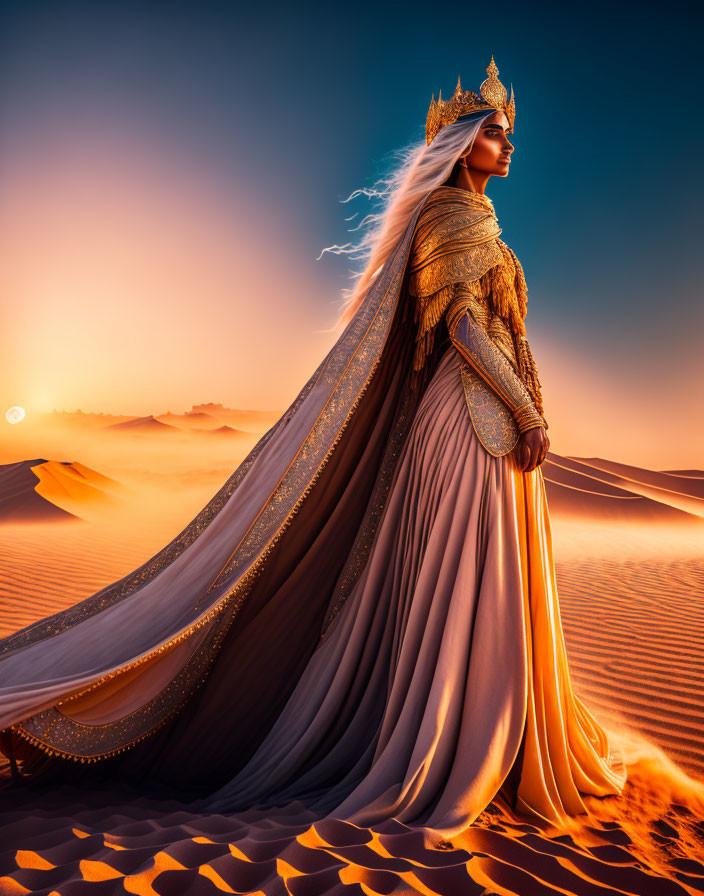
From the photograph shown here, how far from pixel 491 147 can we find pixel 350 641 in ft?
6.97

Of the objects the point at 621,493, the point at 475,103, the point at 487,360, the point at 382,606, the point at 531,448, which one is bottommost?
the point at 382,606

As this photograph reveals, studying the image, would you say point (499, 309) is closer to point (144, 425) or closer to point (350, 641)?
point (350, 641)

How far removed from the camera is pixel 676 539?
42.3ft

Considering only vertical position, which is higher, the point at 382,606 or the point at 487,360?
the point at 487,360

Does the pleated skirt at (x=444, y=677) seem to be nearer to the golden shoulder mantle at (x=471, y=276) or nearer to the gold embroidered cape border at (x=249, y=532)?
the golden shoulder mantle at (x=471, y=276)

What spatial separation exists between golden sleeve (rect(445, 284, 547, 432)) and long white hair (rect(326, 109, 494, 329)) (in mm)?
478

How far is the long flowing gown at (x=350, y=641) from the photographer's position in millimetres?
1810

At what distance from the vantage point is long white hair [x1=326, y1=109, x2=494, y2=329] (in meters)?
2.39

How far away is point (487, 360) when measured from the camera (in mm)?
2152

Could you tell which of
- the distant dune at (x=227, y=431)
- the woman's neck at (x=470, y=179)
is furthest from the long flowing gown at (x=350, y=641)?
the distant dune at (x=227, y=431)

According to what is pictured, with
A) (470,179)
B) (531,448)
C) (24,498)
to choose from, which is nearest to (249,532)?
(531,448)

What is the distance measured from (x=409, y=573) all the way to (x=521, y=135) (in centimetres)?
1154

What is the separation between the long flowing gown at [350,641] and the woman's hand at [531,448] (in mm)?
47

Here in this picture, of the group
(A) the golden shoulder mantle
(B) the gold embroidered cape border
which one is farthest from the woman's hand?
(B) the gold embroidered cape border
